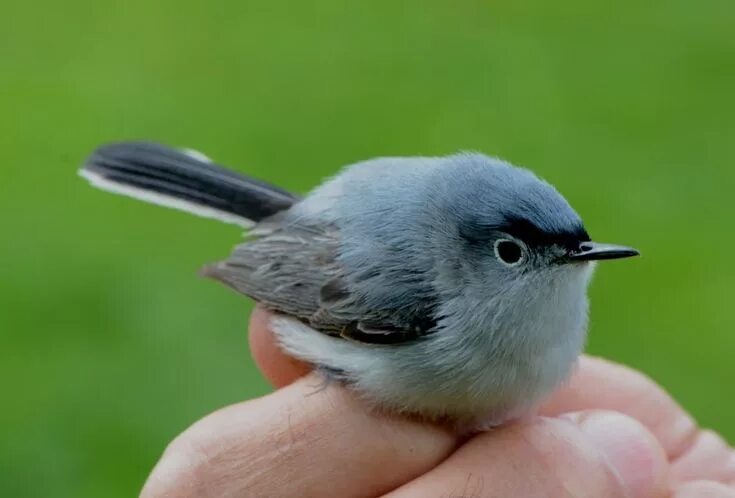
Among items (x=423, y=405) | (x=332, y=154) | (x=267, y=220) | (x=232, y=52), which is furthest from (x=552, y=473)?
(x=232, y=52)

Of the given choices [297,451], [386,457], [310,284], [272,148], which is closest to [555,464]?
[386,457]

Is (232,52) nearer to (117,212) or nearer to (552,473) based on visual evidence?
(117,212)

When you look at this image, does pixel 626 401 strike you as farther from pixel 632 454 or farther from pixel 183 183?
pixel 183 183

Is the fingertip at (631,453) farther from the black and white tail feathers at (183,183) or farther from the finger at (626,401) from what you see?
the black and white tail feathers at (183,183)

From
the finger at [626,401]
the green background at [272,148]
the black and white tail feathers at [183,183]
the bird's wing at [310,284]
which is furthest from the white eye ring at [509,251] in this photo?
the green background at [272,148]

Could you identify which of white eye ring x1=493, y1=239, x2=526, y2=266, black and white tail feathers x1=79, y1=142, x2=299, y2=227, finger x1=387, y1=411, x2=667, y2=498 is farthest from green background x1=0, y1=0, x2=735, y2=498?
white eye ring x1=493, y1=239, x2=526, y2=266

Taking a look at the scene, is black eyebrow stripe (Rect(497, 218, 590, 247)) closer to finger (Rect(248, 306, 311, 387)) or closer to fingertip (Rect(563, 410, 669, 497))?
fingertip (Rect(563, 410, 669, 497))
